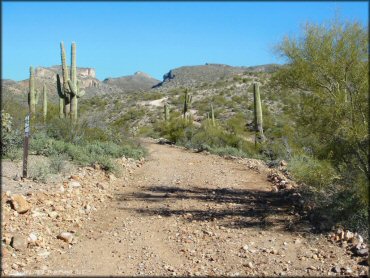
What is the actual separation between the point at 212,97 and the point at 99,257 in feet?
127

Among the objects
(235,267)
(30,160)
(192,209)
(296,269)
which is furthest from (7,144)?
(296,269)

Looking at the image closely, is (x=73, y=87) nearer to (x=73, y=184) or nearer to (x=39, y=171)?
(x=39, y=171)

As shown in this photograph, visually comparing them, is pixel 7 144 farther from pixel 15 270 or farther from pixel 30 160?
pixel 15 270

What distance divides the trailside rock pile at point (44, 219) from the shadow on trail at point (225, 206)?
0.98 m

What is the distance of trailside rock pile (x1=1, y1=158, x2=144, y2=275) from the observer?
6.53 m

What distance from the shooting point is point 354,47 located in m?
8.73

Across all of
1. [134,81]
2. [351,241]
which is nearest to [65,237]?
[351,241]

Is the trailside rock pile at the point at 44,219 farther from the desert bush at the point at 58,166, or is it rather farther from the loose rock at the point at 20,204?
the desert bush at the point at 58,166

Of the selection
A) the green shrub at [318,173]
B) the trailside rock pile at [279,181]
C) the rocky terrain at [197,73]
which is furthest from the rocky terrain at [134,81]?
the green shrub at [318,173]

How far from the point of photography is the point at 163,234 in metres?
7.90

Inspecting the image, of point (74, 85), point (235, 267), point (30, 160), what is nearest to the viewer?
point (235, 267)

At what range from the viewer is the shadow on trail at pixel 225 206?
840 cm

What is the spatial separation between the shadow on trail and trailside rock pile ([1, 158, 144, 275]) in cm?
98

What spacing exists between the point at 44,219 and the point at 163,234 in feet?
7.03
